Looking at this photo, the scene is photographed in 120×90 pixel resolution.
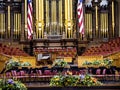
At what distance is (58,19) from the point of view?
2564 centimetres

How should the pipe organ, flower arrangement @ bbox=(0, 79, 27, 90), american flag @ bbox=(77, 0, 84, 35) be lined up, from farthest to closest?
the pipe organ, american flag @ bbox=(77, 0, 84, 35), flower arrangement @ bbox=(0, 79, 27, 90)

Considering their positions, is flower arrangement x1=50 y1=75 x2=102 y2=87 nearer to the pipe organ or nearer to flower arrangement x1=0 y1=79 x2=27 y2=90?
flower arrangement x1=0 y1=79 x2=27 y2=90

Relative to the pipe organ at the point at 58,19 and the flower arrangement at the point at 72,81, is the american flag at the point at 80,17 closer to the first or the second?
the pipe organ at the point at 58,19

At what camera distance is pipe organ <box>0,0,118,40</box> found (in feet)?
82.6

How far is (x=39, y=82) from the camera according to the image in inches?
470

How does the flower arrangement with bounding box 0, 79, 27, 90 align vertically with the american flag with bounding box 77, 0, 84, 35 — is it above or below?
below

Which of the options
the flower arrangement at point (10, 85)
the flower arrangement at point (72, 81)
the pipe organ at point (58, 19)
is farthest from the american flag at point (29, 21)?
the flower arrangement at point (10, 85)

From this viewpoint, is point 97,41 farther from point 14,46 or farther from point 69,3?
point 14,46

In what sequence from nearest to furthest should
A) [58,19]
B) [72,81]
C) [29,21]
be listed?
[72,81]
[29,21]
[58,19]

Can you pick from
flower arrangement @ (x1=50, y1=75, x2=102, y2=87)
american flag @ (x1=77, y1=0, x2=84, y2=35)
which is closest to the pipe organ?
american flag @ (x1=77, y1=0, x2=84, y2=35)

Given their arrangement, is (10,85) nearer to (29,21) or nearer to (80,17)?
(29,21)

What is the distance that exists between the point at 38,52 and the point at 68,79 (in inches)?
628

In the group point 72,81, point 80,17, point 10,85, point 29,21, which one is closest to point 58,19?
point 80,17

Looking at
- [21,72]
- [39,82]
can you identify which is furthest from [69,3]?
[39,82]
